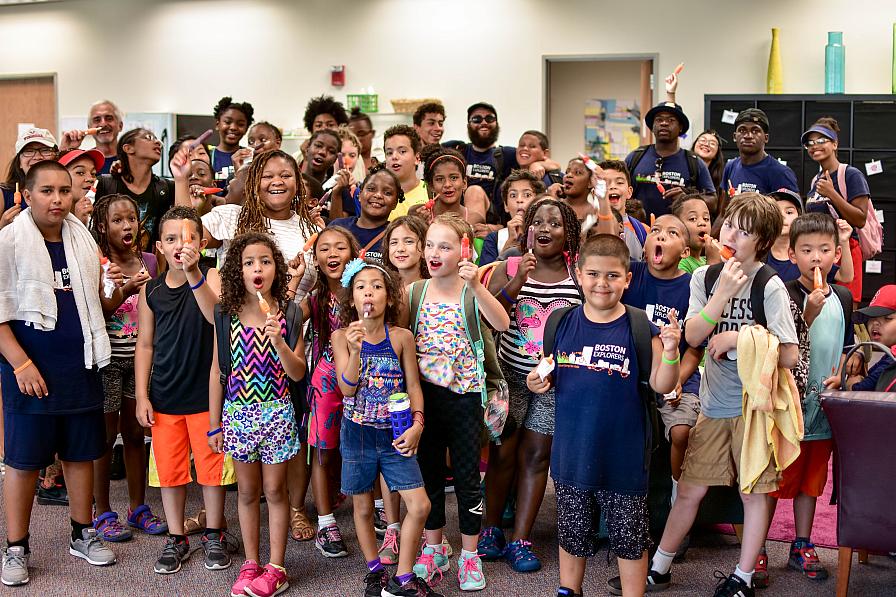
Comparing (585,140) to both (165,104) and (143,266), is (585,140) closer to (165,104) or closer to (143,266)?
(165,104)

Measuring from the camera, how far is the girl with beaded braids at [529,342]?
11.5 ft

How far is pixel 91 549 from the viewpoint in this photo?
362cm

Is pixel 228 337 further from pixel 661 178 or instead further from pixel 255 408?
pixel 661 178

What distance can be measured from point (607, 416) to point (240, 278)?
4.71ft

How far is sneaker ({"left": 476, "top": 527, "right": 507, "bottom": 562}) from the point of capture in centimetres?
362

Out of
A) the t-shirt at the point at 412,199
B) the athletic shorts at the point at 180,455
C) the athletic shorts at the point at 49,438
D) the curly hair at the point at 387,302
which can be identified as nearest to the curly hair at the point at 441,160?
the t-shirt at the point at 412,199

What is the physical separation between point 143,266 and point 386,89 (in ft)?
20.0

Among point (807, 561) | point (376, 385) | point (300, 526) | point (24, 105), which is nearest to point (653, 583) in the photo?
point (807, 561)

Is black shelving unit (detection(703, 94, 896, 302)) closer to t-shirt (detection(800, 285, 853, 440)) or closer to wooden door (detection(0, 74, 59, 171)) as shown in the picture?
t-shirt (detection(800, 285, 853, 440))

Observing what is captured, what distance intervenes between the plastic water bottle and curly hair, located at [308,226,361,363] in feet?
1.85

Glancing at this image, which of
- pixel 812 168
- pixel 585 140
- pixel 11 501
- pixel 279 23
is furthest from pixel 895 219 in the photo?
pixel 11 501

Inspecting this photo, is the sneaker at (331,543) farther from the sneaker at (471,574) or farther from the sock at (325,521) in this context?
the sneaker at (471,574)

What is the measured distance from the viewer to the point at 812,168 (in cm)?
841

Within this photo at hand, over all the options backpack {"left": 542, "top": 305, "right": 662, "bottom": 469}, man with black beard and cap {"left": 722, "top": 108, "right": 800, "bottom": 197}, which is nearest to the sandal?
backpack {"left": 542, "top": 305, "right": 662, "bottom": 469}
